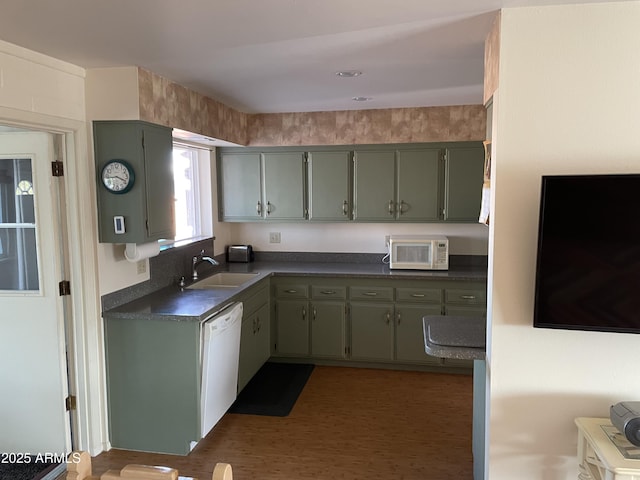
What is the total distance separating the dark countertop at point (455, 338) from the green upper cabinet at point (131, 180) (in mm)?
1793

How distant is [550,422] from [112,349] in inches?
98.9

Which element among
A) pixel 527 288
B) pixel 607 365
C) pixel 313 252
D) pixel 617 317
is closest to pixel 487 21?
pixel 527 288

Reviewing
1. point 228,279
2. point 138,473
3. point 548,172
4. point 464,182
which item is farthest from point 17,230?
point 464,182

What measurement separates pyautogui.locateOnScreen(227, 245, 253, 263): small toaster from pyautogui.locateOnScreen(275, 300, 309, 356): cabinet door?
2.39ft

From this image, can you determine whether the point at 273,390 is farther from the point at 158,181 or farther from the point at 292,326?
the point at 158,181

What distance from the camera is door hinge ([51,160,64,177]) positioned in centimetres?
286

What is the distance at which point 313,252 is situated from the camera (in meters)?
5.05

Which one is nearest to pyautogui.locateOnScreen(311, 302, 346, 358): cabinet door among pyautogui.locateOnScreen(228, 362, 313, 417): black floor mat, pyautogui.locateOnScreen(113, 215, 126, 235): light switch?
pyautogui.locateOnScreen(228, 362, 313, 417): black floor mat

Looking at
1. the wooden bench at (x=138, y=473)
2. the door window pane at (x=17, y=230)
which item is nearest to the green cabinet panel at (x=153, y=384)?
the door window pane at (x=17, y=230)

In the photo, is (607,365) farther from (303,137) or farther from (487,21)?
(303,137)

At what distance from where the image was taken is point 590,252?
1878 millimetres

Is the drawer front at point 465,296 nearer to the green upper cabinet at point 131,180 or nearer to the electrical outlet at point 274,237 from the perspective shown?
the electrical outlet at point 274,237

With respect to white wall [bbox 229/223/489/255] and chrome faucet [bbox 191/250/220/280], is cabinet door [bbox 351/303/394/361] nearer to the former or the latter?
white wall [bbox 229/223/489/255]

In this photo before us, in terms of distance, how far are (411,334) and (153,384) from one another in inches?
87.9
